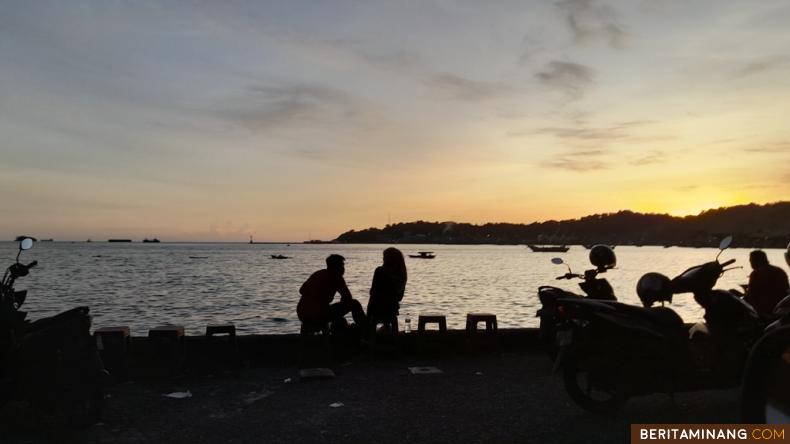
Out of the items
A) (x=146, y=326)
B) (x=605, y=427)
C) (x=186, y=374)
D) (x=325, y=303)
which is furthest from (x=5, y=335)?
(x=146, y=326)

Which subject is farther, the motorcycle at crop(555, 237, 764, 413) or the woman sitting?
the woman sitting

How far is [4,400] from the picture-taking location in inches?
240

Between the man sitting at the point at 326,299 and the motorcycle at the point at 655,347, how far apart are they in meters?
3.98

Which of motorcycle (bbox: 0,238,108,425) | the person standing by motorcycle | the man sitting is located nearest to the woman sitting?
the man sitting

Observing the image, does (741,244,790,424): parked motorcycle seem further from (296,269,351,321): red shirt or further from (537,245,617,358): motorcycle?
(296,269,351,321): red shirt

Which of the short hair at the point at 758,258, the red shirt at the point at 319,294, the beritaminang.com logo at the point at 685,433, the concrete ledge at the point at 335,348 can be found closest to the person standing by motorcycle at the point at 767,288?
the short hair at the point at 758,258

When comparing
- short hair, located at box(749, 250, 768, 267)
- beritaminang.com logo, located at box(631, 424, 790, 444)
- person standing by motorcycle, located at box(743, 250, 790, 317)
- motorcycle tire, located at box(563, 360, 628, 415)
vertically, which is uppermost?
short hair, located at box(749, 250, 768, 267)

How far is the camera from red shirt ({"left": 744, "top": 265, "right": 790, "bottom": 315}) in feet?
29.6

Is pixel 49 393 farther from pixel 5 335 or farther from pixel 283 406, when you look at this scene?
pixel 283 406

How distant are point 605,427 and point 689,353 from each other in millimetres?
1250

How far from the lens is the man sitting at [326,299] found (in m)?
9.49

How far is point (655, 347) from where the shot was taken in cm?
648

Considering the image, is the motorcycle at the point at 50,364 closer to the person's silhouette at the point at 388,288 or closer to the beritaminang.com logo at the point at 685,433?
the person's silhouette at the point at 388,288

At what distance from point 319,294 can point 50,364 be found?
413 cm
